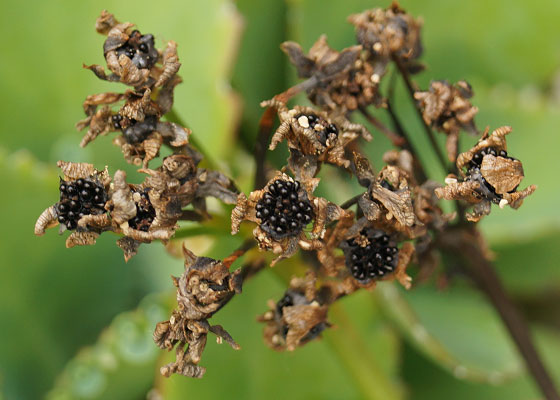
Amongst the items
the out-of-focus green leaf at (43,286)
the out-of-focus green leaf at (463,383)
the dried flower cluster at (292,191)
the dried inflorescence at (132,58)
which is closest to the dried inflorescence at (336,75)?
the dried flower cluster at (292,191)

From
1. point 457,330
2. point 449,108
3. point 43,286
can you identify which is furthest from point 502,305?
point 43,286

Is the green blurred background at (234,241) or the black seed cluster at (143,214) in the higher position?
the green blurred background at (234,241)

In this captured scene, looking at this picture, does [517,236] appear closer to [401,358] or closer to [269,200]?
[401,358]

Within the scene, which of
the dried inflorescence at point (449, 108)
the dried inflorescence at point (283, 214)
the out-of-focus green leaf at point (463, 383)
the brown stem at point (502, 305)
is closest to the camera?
the dried inflorescence at point (283, 214)

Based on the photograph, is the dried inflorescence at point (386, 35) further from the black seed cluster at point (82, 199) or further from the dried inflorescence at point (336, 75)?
the black seed cluster at point (82, 199)

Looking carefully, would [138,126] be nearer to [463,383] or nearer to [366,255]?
[366,255]

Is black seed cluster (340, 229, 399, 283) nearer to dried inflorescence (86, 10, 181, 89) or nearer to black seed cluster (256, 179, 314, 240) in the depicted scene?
black seed cluster (256, 179, 314, 240)

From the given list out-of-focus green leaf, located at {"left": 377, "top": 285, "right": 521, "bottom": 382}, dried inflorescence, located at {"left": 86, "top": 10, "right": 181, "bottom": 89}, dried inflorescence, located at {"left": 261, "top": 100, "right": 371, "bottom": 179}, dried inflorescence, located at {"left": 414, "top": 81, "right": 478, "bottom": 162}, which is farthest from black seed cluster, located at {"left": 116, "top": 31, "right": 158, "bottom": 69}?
out-of-focus green leaf, located at {"left": 377, "top": 285, "right": 521, "bottom": 382}
